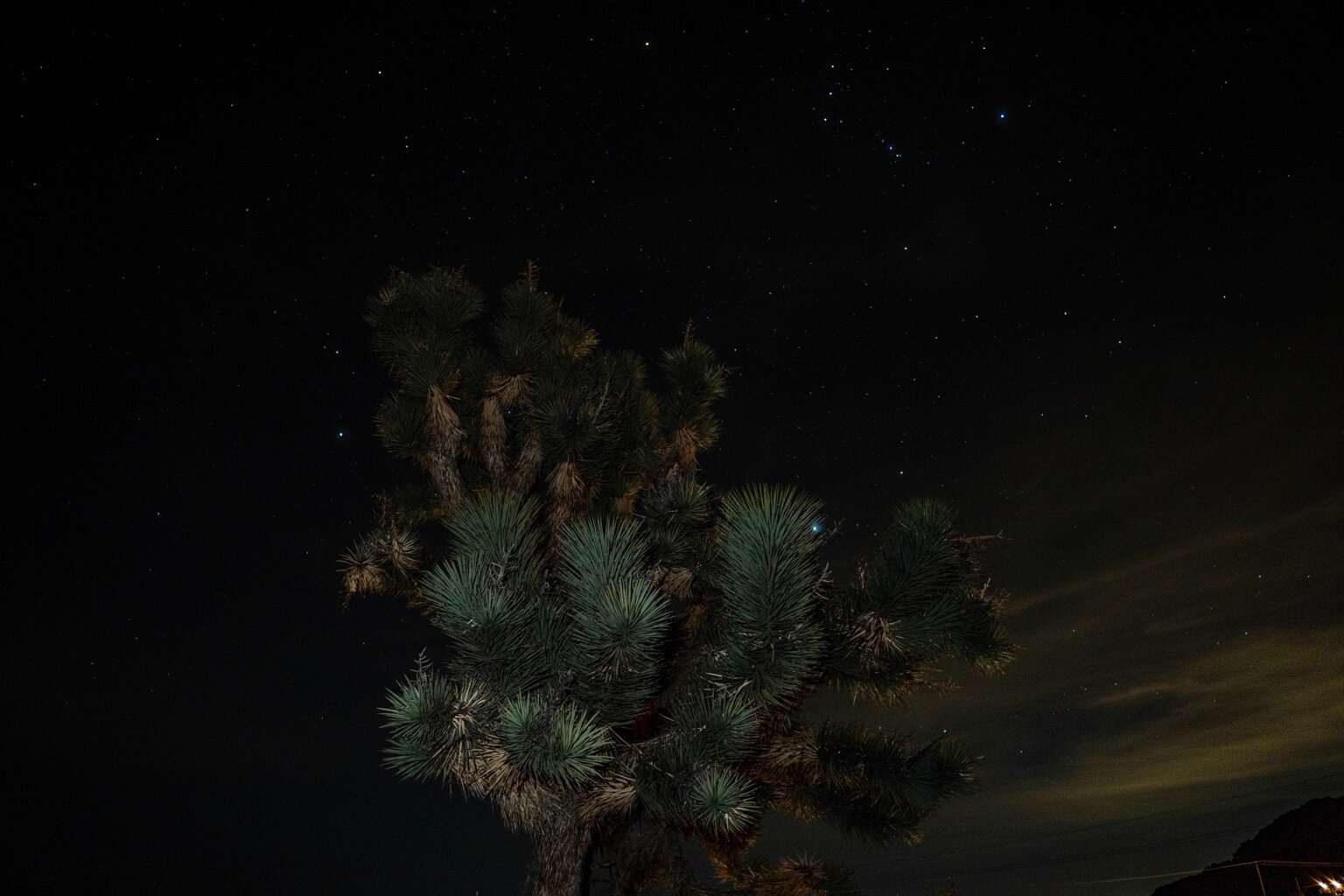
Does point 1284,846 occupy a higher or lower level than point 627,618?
higher

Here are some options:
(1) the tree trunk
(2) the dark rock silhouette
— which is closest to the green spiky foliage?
(1) the tree trunk

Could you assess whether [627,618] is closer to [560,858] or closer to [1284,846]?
[560,858]

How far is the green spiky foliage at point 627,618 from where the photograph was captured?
4086mm

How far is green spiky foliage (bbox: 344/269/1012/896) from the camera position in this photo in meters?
4.09

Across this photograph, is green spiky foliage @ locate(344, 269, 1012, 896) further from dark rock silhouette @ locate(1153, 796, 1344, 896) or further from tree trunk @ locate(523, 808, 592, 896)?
dark rock silhouette @ locate(1153, 796, 1344, 896)

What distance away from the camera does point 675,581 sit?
618 centimetres

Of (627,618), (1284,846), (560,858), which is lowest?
(560,858)

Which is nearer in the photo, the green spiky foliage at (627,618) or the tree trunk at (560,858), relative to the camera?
the green spiky foliage at (627,618)

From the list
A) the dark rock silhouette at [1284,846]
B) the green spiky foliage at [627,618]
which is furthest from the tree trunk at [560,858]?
the dark rock silhouette at [1284,846]

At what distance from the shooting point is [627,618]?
12.8 feet

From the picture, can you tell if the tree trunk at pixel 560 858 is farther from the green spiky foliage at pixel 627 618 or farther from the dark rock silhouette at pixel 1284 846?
the dark rock silhouette at pixel 1284 846

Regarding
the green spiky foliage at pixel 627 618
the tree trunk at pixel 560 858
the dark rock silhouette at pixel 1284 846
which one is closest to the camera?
the green spiky foliage at pixel 627 618

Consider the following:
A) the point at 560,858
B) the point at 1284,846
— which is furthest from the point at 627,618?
the point at 1284,846

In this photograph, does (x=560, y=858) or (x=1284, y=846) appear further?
(x=1284, y=846)
